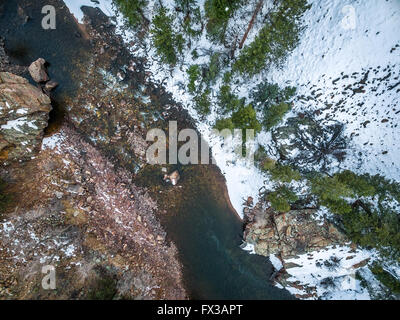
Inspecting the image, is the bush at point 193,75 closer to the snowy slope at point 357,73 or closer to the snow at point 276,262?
the snowy slope at point 357,73

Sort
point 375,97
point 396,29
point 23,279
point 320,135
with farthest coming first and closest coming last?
point 23,279 < point 320,135 < point 375,97 < point 396,29

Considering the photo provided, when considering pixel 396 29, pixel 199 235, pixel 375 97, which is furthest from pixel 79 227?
pixel 396 29

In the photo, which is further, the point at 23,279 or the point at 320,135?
the point at 23,279

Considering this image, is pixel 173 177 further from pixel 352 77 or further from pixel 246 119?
pixel 352 77

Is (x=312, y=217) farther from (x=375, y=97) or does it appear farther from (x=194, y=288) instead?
(x=194, y=288)

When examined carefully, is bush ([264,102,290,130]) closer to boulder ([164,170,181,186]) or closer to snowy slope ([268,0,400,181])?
snowy slope ([268,0,400,181])

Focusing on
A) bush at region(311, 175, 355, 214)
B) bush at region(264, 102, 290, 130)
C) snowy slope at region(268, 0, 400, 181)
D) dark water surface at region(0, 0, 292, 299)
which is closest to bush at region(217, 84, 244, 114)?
bush at region(264, 102, 290, 130)

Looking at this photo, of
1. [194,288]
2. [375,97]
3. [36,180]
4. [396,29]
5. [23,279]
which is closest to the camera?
[396,29]
